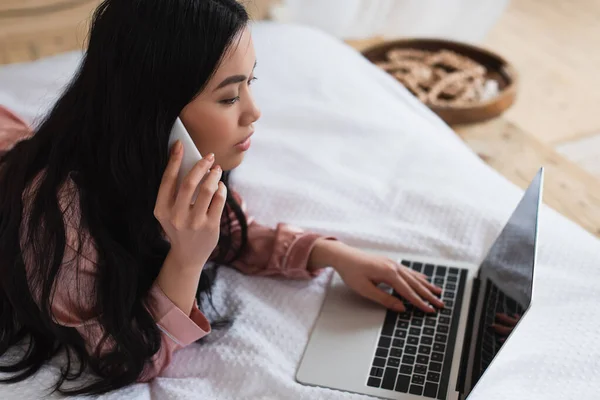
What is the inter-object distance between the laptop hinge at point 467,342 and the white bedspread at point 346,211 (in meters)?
0.03

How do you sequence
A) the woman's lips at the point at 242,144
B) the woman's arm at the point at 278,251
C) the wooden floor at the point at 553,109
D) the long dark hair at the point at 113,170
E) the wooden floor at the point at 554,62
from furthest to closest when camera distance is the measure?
the wooden floor at the point at 554,62, the wooden floor at the point at 553,109, the woman's arm at the point at 278,251, the woman's lips at the point at 242,144, the long dark hair at the point at 113,170

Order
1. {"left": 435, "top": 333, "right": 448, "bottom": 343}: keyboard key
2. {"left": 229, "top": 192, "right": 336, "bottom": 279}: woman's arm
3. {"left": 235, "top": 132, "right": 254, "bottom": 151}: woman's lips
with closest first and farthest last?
{"left": 235, "top": 132, "right": 254, "bottom": 151}: woman's lips < {"left": 435, "top": 333, "right": 448, "bottom": 343}: keyboard key < {"left": 229, "top": 192, "right": 336, "bottom": 279}: woman's arm

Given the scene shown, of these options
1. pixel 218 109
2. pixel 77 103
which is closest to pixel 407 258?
pixel 218 109

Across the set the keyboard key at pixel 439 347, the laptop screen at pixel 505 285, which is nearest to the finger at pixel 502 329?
the laptop screen at pixel 505 285

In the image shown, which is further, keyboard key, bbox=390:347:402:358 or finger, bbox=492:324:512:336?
keyboard key, bbox=390:347:402:358

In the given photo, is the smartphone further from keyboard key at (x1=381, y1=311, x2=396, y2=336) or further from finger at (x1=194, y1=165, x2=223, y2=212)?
keyboard key at (x1=381, y1=311, x2=396, y2=336)

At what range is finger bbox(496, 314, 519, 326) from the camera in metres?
0.81

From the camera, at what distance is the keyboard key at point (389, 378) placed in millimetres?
895

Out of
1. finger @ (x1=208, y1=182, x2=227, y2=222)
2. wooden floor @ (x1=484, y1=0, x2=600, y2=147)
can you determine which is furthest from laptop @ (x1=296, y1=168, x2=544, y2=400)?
wooden floor @ (x1=484, y1=0, x2=600, y2=147)

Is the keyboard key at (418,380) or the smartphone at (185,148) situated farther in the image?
the keyboard key at (418,380)

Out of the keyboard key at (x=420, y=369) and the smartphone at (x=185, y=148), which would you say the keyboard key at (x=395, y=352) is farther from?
the smartphone at (x=185, y=148)

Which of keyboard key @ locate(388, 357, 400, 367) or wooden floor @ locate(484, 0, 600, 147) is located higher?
keyboard key @ locate(388, 357, 400, 367)

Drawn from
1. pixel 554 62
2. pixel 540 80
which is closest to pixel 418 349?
pixel 540 80

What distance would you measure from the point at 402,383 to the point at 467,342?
0.12 metres
